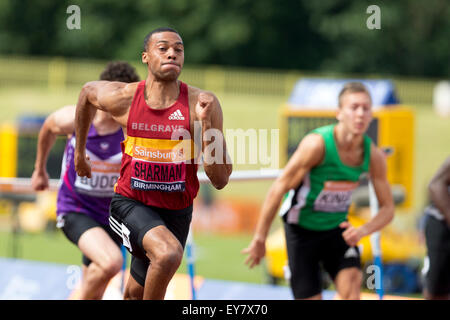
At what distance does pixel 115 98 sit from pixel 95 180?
129 centimetres

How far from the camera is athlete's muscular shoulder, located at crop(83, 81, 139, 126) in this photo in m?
5.03

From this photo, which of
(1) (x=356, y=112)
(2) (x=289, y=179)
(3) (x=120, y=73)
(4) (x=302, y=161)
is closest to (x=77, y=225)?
(3) (x=120, y=73)

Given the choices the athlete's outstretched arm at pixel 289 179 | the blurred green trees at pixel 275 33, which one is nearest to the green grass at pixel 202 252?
the athlete's outstretched arm at pixel 289 179

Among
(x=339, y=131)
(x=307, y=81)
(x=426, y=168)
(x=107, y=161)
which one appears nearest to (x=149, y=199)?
(x=107, y=161)

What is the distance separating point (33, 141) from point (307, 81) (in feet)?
24.6

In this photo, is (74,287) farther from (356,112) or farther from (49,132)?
(356,112)

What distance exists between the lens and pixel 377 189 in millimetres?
6133

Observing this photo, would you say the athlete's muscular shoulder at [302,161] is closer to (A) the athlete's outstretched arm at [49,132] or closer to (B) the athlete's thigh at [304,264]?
(B) the athlete's thigh at [304,264]

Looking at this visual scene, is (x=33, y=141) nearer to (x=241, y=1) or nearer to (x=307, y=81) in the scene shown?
(x=307, y=81)

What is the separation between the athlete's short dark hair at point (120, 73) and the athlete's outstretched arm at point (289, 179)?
1.36 metres

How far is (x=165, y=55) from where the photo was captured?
4898 mm

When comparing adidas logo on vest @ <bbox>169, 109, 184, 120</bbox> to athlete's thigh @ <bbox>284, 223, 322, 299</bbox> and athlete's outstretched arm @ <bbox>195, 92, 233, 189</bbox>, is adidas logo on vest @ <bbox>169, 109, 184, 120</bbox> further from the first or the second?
athlete's thigh @ <bbox>284, 223, 322, 299</bbox>

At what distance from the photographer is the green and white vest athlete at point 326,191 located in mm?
5910

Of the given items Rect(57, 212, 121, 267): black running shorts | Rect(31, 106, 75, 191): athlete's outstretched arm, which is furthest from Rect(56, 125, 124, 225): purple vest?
Rect(31, 106, 75, 191): athlete's outstretched arm
